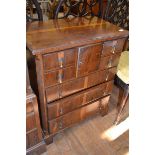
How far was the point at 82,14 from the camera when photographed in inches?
53.2

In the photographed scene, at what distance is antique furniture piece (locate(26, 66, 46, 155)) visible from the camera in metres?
0.93

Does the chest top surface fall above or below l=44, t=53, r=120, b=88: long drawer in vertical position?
above

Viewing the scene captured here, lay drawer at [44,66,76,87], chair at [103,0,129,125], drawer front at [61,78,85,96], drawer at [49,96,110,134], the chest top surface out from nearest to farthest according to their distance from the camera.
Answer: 1. the chest top surface
2. drawer at [44,66,76,87]
3. drawer front at [61,78,85,96]
4. drawer at [49,96,110,134]
5. chair at [103,0,129,125]

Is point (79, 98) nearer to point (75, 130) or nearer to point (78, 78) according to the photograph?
point (78, 78)

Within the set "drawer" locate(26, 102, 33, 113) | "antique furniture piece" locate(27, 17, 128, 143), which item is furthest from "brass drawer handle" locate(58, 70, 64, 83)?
"drawer" locate(26, 102, 33, 113)

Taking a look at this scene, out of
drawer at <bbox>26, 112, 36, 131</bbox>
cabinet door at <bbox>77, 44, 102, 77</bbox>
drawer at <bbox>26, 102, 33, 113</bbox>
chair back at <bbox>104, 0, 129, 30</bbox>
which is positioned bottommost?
drawer at <bbox>26, 112, 36, 131</bbox>

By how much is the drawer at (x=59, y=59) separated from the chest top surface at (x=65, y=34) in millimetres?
43

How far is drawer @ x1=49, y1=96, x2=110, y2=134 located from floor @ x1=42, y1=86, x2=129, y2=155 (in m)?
0.15

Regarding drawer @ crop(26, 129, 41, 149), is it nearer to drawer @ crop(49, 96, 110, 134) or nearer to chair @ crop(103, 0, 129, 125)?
drawer @ crop(49, 96, 110, 134)

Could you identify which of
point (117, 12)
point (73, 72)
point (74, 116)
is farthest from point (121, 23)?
point (74, 116)
